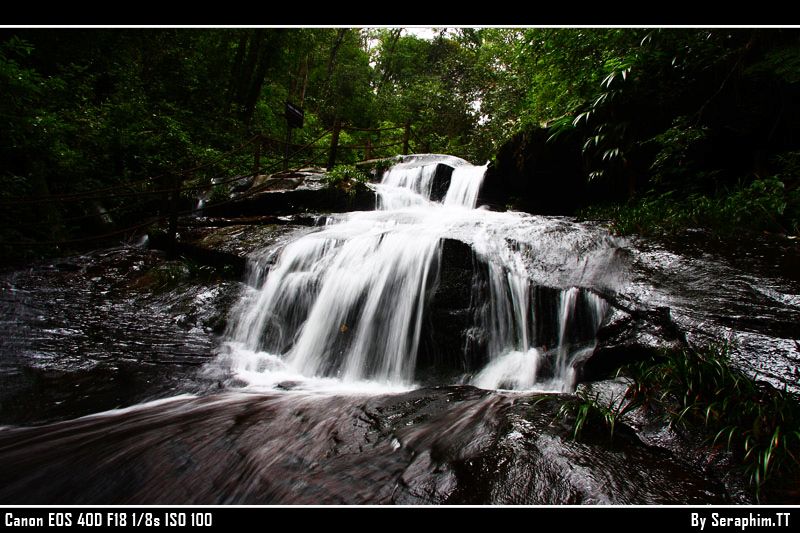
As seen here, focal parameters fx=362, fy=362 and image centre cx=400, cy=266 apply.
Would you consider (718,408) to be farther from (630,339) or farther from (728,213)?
(728,213)

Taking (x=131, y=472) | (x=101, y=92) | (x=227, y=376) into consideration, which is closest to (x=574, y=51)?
(x=227, y=376)

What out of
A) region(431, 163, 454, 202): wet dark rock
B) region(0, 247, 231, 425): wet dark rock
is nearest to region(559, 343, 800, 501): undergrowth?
region(0, 247, 231, 425): wet dark rock

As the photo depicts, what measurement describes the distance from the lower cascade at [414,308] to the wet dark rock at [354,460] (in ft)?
3.56

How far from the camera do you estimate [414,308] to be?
476 cm

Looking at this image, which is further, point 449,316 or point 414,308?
point 414,308

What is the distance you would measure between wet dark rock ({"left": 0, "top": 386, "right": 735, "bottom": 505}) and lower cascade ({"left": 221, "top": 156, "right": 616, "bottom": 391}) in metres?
1.09

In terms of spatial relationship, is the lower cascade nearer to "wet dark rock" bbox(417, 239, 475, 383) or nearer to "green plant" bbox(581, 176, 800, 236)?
"wet dark rock" bbox(417, 239, 475, 383)

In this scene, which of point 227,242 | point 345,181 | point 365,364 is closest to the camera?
point 365,364

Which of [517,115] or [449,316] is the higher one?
[517,115]

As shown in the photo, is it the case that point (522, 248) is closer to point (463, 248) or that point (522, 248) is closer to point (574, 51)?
point (463, 248)

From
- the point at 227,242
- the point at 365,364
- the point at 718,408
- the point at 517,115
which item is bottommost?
the point at 365,364

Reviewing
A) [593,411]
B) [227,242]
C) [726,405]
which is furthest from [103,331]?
[726,405]

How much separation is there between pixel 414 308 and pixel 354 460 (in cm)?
256

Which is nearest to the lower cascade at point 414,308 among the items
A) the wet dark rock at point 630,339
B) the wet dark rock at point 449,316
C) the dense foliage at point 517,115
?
the wet dark rock at point 449,316
